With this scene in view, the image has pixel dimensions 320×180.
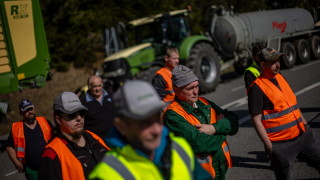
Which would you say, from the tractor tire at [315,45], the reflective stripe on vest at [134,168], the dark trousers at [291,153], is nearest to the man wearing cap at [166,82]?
the dark trousers at [291,153]

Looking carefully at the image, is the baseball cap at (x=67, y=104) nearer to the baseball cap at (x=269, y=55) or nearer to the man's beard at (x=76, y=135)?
the man's beard at (x=76, y=135)

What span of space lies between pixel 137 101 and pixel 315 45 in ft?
51.9

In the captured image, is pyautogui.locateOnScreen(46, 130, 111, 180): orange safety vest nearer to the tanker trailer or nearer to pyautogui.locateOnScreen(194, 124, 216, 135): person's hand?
pyautogui.locateOnScreen(194, 124, 216, 135): person's hand

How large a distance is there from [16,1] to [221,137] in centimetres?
766

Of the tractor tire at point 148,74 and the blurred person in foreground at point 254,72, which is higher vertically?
the blurred person in foreground at point 254,72

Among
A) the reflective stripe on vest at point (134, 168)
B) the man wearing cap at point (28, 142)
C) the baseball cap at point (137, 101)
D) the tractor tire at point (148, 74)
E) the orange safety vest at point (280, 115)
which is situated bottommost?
the tractor tire at point (148, 74)

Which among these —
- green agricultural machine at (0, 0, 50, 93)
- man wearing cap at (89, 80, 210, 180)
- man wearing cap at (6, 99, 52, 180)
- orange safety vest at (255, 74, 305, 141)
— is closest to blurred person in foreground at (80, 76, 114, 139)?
man wearing cap at (6, 99, 52, 180)

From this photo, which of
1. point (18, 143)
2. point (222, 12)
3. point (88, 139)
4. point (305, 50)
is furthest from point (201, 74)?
point (88, 139)

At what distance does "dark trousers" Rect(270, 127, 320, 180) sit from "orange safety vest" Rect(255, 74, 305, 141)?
0.24 ft

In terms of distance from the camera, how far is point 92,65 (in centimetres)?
1884

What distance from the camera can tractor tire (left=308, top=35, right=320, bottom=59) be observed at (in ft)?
49.9

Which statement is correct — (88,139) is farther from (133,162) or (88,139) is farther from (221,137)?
(133,162)

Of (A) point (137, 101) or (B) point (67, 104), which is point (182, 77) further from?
(A) point (137, 101)

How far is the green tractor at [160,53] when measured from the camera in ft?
35.0
